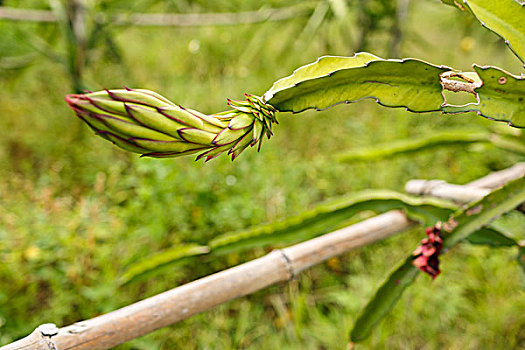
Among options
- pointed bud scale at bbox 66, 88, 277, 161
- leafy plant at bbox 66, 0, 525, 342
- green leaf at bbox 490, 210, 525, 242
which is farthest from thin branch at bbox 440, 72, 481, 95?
green leaf at bbox 490, 210, 525, 242

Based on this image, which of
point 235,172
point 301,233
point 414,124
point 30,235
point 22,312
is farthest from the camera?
point 414,124

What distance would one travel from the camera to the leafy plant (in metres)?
0.35

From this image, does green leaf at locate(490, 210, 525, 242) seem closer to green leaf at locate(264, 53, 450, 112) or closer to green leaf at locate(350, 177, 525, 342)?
green leaf at locate(350, 177, 525, 342)

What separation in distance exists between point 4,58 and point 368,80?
150cm

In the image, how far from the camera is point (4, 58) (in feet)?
4.88

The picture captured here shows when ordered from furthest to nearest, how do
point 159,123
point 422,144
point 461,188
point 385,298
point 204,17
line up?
point 204,17
point 422,144
point 461,188
point 385,298
point 159,123

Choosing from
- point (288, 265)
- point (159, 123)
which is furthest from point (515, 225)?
point (159, 123)

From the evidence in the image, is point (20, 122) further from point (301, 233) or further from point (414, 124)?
point (414, 124)

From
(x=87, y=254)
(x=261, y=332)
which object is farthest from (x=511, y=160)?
(x=87, y=254)

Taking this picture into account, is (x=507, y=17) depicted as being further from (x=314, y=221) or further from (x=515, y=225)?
(x=515, y=225)

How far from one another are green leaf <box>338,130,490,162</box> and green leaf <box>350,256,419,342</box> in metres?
0.38

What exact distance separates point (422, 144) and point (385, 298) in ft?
1.39

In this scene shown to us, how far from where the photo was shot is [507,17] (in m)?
0.47

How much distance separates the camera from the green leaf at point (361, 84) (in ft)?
1.43
